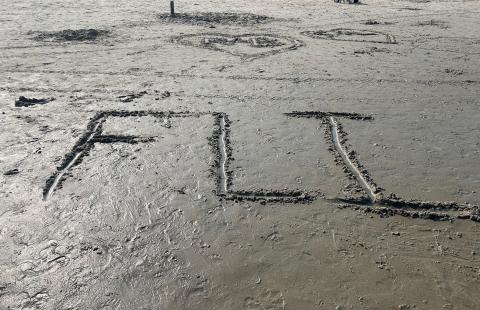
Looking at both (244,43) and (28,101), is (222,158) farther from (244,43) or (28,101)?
(244,43)

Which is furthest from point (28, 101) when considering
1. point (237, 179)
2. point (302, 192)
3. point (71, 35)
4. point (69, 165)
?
point (71, 35)

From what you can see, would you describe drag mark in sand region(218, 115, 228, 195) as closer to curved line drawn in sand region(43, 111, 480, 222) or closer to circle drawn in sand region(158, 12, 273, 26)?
curved line drawn in sand region(43, 111, 480, 222)

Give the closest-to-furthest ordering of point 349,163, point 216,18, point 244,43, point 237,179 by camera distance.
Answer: point 237,179 < point 349,163 < point 244,43 < point 216,18

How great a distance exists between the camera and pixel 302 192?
4.74 metres

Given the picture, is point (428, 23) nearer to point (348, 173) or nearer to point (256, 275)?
point (348, 173)

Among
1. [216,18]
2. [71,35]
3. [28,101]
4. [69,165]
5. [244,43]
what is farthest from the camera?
[216,18]

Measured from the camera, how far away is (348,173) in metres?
5.12

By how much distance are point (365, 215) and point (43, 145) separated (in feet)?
14.2

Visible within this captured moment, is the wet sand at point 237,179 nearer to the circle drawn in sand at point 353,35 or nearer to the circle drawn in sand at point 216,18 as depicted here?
the circle drawn in sand at point 353,35

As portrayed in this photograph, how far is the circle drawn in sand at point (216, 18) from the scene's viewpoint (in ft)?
46.4

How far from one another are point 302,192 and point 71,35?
9612 millimetres

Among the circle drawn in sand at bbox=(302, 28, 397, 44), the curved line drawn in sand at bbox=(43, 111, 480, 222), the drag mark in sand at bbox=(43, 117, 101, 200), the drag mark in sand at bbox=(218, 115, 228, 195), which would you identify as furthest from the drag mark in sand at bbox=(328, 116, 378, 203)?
the circle drawn in sand at bbox=(302, 28, 397, 44)

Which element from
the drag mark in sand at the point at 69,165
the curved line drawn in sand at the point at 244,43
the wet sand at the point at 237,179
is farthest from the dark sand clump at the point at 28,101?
the curved line drawn in sand at the point at 244,43

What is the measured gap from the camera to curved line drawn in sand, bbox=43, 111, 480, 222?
4.49m
